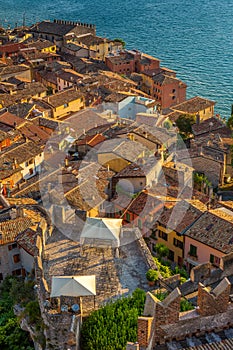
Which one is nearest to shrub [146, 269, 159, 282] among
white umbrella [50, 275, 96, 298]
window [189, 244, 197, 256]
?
white umbrella [50, 275, 96, 298]

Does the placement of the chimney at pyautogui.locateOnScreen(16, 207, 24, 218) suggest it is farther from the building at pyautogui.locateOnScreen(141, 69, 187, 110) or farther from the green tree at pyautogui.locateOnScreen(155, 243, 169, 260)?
the building at pyautogui.locateOnScreen(141, 69, 187, 110)

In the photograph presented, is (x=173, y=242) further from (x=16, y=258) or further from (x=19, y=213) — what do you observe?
(x=19, y=213)

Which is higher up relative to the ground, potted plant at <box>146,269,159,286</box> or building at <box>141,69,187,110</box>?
potted plant at <box>146,269,159,286</box>

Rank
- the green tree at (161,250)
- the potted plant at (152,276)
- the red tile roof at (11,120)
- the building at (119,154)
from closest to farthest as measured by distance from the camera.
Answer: the potted plant at (152,276)
the green tree at (161,250)
the building at (119,154)
the red tile roof at (11,120)

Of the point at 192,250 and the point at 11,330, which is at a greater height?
the point at 11,330

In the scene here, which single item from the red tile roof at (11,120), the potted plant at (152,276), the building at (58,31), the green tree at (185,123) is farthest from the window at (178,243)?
the building at (58,31)

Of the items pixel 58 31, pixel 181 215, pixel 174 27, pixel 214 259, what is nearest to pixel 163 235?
pixel 181 215

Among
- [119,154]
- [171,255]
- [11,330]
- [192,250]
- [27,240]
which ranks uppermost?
[27,240]

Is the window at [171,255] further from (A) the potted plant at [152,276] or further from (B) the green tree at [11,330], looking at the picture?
(A) the potted plant at [152,276]

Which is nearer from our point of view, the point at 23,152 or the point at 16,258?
the point at 16,258
